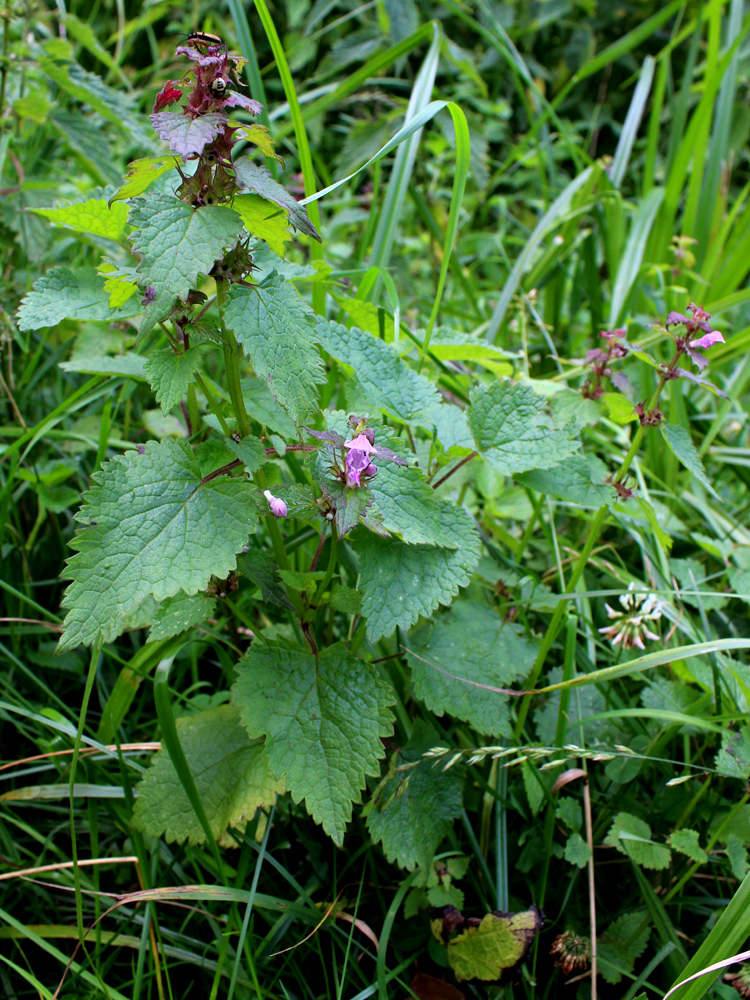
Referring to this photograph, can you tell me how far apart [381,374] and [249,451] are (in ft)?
1.00

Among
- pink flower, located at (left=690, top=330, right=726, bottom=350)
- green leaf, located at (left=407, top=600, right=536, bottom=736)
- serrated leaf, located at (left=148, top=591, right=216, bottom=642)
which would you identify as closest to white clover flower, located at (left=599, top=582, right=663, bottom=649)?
green leaf, located at (left=407, top=600, right=536, bottom=736)

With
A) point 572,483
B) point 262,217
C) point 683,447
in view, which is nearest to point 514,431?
point 572,483

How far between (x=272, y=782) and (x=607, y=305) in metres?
1.78

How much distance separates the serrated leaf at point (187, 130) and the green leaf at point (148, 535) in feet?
1.12

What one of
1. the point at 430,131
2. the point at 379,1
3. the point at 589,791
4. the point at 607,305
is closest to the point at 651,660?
the point at 589,791

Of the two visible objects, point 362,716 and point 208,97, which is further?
point 362,716

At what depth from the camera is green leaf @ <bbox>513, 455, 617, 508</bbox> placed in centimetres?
107

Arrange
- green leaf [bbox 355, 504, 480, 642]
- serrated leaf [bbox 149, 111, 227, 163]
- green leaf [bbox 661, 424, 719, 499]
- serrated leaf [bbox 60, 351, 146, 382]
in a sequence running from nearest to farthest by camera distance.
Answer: serrated leaf [bbox 149, 111, 227, 163], green leaf [bbox 355, 504, 480, 642], green leaf [bbox 661, 424, 719, 499], serrated leaf [bbox 60, 351, 146, 382]

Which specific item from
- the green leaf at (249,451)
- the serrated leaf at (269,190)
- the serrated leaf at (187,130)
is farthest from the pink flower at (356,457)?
the serrated leaf at (187,130)

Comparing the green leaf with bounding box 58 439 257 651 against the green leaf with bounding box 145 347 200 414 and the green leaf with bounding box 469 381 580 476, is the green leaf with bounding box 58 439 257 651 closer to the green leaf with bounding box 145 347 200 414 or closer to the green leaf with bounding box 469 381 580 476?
the green leaf with bounding box 145 347 200 414

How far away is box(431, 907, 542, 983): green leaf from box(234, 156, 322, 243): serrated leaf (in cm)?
91

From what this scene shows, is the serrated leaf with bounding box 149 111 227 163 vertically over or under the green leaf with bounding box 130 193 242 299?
over

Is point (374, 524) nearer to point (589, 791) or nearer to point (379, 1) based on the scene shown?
point (589, 791)

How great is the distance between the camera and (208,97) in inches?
29.2
